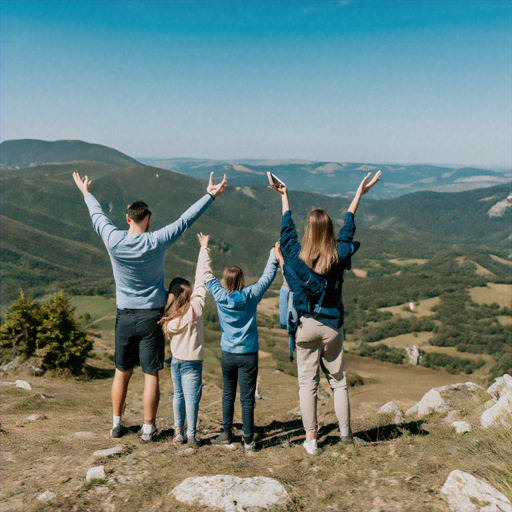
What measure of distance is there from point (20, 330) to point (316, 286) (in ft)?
48.7

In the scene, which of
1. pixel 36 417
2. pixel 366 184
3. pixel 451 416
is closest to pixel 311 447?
pixel 451 416

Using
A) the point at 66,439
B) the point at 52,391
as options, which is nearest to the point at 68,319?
the point at 52,391

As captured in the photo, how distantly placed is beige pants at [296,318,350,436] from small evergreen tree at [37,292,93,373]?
41.2 feet

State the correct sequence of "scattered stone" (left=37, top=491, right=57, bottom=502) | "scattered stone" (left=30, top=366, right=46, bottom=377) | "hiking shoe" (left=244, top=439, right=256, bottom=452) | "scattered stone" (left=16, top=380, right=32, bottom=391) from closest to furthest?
"scattered stone" (left=37, top=491, right=57, bottom=502) → "hiking shoe" (left=244, top=439, right=256, bottom=452) → "scattered stone" (left=16, top=380, right=32, bottom=391) → "scattered stone" (left=30, top=366, right=46, bottom=377)

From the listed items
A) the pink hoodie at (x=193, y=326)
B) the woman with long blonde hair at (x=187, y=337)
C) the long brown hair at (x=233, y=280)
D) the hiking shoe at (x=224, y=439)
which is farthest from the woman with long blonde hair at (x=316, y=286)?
the hiking shoe at (x=224, y=439)

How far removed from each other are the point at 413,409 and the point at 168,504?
20.0ft

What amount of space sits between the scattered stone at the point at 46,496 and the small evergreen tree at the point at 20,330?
12.6 m

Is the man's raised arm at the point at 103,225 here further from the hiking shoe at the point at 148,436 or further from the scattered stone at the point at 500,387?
the scattered stone at the point at 500,387

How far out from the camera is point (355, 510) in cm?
389

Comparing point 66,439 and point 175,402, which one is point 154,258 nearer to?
point 175,402

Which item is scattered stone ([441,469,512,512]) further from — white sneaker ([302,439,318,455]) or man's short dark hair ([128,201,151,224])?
man's short dark hair ([128,201,151,224])

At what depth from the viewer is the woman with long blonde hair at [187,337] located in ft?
18.6

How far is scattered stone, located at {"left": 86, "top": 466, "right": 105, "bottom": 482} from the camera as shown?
4648 mm

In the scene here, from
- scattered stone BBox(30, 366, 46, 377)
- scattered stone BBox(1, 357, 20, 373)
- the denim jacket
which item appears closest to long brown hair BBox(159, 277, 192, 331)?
the denim jacket
